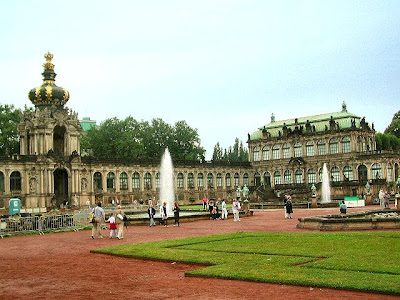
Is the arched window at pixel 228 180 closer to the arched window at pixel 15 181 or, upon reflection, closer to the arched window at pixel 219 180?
the arched window at pixel 219 180

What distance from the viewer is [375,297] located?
1411cm

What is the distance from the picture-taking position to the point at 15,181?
74.9m

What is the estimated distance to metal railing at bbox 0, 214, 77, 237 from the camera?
37.8 m

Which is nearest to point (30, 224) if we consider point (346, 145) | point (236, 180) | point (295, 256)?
point (295, 256)

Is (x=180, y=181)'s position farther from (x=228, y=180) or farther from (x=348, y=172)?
(x=348, y=172)

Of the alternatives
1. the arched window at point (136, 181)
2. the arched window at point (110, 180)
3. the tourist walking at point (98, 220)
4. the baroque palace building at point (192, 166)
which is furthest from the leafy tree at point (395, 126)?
the tourist walking at point (98, 220)

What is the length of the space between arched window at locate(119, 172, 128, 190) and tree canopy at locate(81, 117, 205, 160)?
17.4 meters

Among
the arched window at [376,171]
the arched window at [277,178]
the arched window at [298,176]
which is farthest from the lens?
the arched window at [277,178]

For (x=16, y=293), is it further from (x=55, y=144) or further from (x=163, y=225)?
(x=55, y=144)

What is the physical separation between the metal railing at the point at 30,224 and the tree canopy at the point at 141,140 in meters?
65.8

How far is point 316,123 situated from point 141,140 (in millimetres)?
35866

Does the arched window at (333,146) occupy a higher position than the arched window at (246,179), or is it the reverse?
the arched window at (333,146)

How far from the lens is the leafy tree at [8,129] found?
93312 mm

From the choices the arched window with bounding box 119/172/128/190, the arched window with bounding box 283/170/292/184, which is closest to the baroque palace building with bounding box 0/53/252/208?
the arched window with bounding box 119/172/128/190
